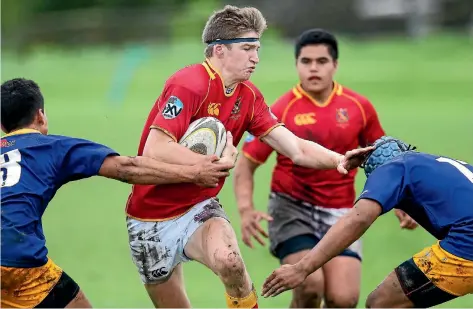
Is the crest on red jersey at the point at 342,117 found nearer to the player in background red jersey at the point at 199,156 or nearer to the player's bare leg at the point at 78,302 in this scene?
the player in background red jersey at the point at 199,156

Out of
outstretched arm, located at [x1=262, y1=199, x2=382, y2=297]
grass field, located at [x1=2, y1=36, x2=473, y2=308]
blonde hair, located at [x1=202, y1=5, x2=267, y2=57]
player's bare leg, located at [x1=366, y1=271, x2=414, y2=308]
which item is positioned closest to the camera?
outstretched arm, located at [x1=262, y1=199, x2=382, y2=297]

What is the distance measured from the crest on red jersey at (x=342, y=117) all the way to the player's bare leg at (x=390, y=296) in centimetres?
242

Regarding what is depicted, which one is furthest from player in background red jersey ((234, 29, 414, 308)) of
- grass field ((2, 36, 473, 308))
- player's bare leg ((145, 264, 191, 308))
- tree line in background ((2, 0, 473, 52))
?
tree line in background ((2, 0, 473, 52))

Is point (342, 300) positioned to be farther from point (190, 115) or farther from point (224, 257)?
point (190, 115)

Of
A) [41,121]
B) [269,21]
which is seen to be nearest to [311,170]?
[41,121]

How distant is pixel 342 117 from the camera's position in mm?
9211

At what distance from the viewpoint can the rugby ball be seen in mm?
7145

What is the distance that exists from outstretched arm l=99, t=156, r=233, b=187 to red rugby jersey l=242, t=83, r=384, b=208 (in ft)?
7.28

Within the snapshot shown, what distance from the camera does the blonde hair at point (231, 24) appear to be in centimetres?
743

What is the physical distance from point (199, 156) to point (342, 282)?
236 cm

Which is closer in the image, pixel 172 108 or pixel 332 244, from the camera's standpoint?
pixel 332 244

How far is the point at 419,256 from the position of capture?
22.8 feet

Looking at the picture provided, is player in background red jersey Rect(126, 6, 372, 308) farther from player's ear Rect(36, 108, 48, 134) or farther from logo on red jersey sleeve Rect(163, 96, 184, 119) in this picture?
player's ear Rect(36, 108, 48, 134)

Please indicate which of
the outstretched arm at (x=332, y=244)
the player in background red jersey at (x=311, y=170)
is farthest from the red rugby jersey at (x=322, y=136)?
the outstretched arm at (x=332, y=244)
